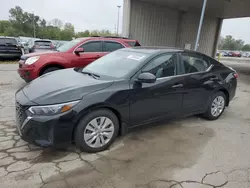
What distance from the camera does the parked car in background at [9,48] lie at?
36.9 ft

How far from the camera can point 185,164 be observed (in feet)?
8.86

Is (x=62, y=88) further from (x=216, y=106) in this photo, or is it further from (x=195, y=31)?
(x=195, y=31)

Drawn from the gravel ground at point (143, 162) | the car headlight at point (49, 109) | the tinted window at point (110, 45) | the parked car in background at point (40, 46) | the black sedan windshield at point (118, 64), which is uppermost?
the tinted window at point (110, 45)

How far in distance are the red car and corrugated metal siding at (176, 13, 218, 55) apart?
12714 millimetres

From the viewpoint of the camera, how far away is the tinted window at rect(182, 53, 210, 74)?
3740 mm

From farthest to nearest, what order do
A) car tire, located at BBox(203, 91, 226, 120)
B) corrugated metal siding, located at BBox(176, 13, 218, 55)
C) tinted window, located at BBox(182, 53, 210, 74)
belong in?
corrugated metal siding, located at BBox(176, 13, 218, 55) → car tire, located at BBox(203, 91, 226, 120) → tinted window, located at BBox(182, 53, 210, 74)

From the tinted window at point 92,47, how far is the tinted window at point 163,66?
3.56m

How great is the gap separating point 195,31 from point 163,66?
17202 mm

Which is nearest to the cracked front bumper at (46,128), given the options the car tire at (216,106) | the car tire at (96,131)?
the car tire at (96,131)

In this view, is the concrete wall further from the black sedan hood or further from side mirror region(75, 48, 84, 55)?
the black sedan hood

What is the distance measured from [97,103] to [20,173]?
1247mm

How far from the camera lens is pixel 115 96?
2832 mm

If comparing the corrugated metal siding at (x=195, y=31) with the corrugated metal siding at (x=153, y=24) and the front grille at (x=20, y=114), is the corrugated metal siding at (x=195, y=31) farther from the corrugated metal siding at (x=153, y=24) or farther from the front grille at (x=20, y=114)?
the front grille at (x=20, y=114)

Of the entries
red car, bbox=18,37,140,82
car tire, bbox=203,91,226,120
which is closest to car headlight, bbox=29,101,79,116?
car tire, bbox=203,91,226,120
